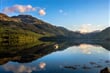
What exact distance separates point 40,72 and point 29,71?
3506 mm

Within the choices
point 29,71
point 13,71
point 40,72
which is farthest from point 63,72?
point 13,71

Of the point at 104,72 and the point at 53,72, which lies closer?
the point at 104,72

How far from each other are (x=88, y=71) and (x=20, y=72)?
18358 mm

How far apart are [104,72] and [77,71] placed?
1145 cm

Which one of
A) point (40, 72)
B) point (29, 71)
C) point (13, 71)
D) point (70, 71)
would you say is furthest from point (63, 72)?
point (13, 71)

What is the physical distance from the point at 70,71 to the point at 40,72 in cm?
836

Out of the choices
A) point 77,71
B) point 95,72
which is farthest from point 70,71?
point 95,72

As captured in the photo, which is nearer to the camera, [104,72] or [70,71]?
[104,72]

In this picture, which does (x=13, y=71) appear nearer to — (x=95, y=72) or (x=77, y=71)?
(x=77, y=71)

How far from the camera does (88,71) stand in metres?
53.4

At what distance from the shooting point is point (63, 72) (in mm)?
52531

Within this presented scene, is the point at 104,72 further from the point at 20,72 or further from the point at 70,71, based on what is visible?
the point at 20,72

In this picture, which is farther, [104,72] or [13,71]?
[13,71]

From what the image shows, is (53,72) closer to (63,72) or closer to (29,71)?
(63,72)
